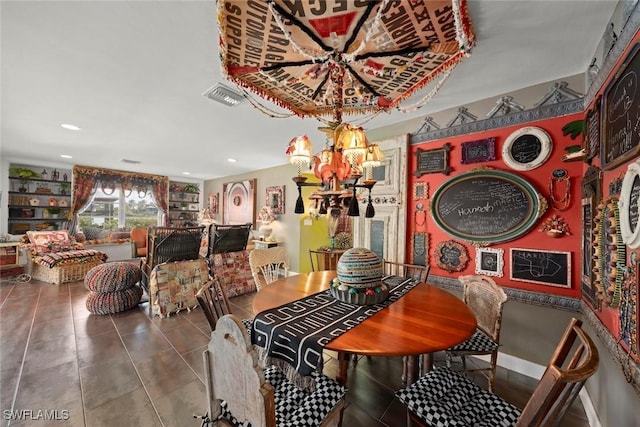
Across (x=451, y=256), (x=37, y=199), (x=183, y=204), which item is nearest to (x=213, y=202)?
(x=183, y=204)

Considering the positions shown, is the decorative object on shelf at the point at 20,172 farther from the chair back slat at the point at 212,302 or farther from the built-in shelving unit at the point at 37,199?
the chair back slat at the point at 212,302

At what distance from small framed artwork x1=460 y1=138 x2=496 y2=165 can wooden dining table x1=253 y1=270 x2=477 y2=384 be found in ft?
4.56

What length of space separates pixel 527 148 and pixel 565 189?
444mm

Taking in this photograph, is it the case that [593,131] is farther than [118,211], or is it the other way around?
[118,211]

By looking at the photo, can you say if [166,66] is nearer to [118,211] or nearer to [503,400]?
[503,400]

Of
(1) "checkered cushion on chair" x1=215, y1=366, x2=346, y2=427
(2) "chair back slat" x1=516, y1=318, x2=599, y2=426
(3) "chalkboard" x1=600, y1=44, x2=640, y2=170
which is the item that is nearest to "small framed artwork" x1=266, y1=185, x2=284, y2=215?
(1) "checkered cushion on chair" x1=215, y1=366, x2=346, y2=427

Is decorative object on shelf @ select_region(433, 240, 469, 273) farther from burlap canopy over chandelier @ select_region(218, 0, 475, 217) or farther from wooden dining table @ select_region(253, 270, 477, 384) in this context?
burlap canopy over chandelier @ select_region(218, 0, 475, 217)

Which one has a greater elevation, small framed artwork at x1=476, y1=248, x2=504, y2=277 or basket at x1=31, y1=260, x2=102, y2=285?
small framed artwork at x1=476, y1=248, x2=504, y2=277

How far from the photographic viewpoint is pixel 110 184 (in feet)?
21.3

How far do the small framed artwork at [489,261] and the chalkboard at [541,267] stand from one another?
9cm

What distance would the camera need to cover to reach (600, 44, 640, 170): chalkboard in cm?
105

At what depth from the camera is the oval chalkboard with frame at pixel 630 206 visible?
1.01m

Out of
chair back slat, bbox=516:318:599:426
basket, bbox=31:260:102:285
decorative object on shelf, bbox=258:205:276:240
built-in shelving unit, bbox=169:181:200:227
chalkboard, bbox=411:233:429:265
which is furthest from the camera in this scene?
built-in shelving unit, bbox=169:181:200:227

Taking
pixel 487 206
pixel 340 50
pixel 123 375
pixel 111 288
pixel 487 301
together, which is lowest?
pixel 123 375
